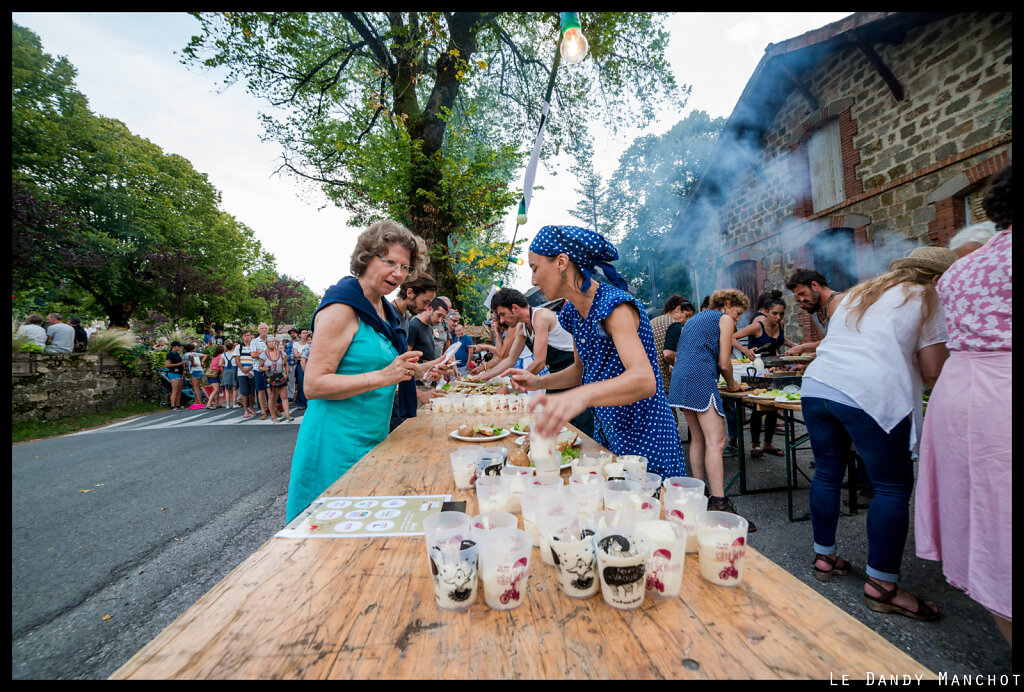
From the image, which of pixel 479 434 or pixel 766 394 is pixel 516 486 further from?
pixel 766 394

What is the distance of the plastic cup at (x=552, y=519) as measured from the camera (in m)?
1.17

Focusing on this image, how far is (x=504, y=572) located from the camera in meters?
1.04

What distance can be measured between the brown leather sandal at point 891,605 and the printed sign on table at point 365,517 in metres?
2.90

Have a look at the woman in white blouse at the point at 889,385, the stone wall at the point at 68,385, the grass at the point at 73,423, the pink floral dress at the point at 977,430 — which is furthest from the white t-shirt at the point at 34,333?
the pink floral dress at the point at 977,430

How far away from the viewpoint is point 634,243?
2939 cm

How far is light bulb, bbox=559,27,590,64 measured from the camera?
383cm

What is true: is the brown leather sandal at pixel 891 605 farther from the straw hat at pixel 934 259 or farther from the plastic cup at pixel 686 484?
the plastic cup at pixel 686 484

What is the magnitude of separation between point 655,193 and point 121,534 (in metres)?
33.7

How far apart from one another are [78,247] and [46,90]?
7576 mm

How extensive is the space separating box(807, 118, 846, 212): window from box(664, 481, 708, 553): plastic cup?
1060cm

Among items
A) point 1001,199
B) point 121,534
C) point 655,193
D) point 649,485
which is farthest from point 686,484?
point 655,193

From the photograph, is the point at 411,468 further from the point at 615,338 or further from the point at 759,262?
the point at 759,262

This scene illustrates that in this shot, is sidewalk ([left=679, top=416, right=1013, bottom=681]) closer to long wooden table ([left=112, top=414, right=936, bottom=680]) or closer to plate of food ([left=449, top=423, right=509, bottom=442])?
long wooden table ([left=112, top=414, right=936, bottom=680])

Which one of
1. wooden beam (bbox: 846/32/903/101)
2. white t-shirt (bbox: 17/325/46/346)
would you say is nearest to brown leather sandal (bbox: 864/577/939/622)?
wooden beam (bbox: 846/32/903/101)
